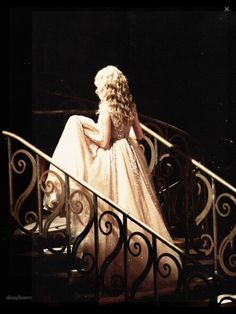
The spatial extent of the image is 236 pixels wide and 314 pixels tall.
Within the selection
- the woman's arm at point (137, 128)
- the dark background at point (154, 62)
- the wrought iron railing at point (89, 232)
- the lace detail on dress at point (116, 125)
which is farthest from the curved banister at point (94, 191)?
the woman's arm at point (137, 128)

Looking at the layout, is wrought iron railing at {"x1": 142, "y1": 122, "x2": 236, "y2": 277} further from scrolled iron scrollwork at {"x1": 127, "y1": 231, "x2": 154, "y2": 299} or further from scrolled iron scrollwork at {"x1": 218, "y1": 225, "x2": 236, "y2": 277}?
scrolled iron scrollwork at {"x1": 127, "y1": 231, "x2": 154, "y2": 299}

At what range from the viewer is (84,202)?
578 centimetres

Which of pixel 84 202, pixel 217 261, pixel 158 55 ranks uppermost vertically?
pixel 158 55

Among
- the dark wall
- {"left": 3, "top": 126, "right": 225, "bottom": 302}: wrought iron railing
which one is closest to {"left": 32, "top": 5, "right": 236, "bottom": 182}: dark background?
the dark wall

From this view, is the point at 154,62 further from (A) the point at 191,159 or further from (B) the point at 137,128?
(A) the point at 191,159

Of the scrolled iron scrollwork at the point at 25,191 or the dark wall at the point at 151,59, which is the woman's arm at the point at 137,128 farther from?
the scrolled iron scrollwork at the point at 25,191

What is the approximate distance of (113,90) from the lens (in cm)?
591

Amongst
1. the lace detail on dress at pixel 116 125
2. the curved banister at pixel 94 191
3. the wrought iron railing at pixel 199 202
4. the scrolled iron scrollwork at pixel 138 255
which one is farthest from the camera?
the wrought iron railing at pixel 199 202

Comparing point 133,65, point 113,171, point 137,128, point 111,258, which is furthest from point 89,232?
point 133,65

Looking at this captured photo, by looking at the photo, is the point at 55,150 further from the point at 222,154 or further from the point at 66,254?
the point at 222,154

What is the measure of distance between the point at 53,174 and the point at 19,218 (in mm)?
371

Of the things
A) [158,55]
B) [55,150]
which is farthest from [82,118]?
[158,55]

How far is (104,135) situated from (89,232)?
666mm

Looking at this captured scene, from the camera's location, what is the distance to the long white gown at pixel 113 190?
5.79m
